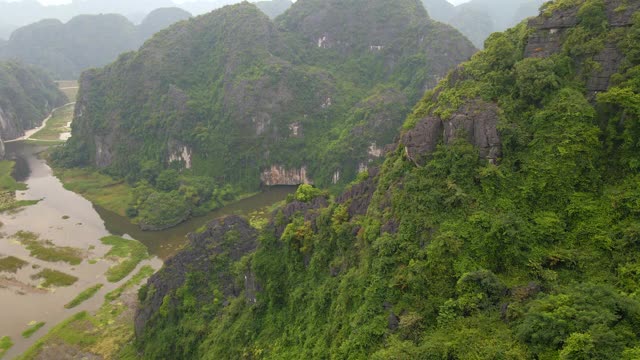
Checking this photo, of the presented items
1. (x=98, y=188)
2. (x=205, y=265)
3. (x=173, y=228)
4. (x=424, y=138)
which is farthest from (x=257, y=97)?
(x=424, y=138)

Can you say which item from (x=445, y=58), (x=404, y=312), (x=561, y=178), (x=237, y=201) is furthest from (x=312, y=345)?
(x=445, y=58)

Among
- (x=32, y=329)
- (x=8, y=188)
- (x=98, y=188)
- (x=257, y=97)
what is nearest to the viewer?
(x=32, y=329)

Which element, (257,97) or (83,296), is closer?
(83,296)

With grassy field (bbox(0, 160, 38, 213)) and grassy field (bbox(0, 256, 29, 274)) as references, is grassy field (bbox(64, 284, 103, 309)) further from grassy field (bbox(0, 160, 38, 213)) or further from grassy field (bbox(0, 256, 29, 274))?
grassy field (bbox(0, 160, 38, 213))

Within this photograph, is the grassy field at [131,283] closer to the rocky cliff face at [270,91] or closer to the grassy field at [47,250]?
the grassy field at [47,250]

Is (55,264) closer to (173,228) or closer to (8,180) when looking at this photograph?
(173,228)

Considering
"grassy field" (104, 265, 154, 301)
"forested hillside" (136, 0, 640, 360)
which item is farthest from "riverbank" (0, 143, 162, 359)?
"forested hillside" (136, 0, 640, 360)
